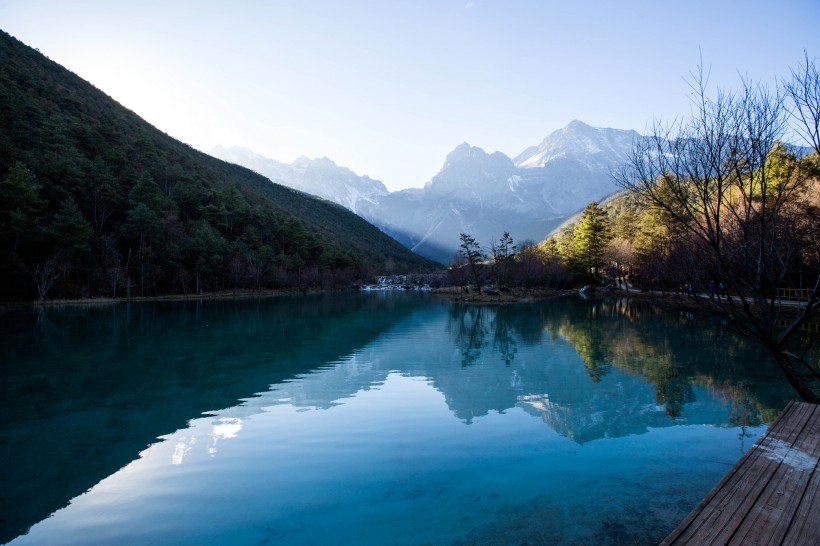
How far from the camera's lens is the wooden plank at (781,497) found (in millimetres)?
3482

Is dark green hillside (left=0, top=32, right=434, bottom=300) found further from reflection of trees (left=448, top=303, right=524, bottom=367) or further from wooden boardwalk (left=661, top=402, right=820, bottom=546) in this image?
wooden boardwalk (left=661, top=402, right=820, bottom=546)

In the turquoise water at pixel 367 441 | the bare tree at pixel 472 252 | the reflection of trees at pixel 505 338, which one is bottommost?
the turquoise water at pixel 367 441

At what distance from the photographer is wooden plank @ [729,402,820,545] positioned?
3.48 metres

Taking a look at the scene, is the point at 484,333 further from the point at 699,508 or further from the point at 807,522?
the point at 807,522

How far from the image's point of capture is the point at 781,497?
4152 mm

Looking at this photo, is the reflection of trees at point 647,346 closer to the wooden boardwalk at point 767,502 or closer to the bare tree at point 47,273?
the wooden boardwalk at point 767,502

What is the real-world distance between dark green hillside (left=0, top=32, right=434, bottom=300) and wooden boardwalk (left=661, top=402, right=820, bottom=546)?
1939 inches

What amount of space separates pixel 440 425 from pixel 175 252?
57.0 metres

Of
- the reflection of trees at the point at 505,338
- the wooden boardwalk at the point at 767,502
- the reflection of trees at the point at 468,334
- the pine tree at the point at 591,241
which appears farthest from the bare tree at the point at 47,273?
the pine tree at the point at 591,241

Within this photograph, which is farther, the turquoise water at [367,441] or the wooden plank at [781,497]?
the turquoise water at [367,441]

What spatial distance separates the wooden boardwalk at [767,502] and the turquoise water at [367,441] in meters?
1.33

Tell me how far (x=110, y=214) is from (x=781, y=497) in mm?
67917

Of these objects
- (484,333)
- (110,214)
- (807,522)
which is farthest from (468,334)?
(110,214)

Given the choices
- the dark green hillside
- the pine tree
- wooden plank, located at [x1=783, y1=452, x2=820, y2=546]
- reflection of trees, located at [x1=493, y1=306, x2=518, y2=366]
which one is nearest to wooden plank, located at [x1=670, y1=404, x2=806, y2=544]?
wooden plank, located at [x1=783, y1=452, x2=820, y2=546]
